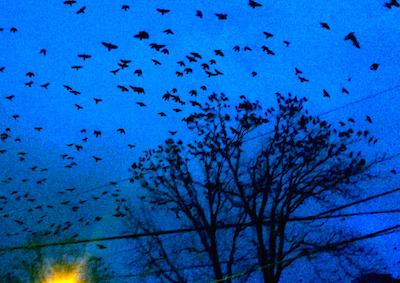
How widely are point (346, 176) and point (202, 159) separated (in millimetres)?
6281

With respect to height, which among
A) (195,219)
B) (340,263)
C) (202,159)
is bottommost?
(340,263)

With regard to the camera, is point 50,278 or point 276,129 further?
point 50,278

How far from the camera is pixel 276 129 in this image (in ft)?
67.0

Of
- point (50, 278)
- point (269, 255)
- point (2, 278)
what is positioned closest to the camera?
point (269, 255)

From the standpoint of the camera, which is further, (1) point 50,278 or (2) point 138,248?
(1) point 50,278

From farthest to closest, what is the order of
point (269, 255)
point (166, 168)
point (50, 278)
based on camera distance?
point (50, 278) < point (166, 168) < point (269, 255)

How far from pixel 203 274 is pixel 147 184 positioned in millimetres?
4804

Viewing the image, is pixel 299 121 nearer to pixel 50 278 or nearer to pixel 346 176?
pixel 346 176

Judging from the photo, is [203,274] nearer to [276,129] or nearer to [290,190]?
[290,190]

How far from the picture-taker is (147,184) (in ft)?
71.8

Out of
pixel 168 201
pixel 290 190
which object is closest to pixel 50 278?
pixel 168 201

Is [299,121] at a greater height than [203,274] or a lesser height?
greater

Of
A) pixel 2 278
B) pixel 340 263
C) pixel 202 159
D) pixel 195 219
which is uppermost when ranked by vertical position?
pixel 2 278

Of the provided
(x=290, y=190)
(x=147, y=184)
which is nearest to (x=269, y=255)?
(x=290, y=190)
